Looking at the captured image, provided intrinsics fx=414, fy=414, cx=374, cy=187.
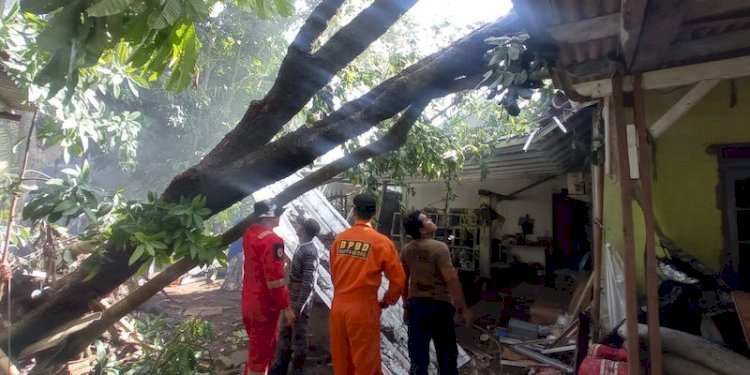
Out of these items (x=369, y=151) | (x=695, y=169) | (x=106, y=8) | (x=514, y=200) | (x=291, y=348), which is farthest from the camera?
(x=514, y=200)

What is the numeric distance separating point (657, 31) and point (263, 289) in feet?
11.5

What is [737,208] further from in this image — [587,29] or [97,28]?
[97,28]

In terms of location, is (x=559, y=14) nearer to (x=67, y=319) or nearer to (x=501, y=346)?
(x=67, y=319)

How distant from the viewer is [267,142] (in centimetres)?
343

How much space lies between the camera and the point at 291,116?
3381 mm

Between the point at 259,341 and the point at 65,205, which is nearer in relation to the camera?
the point at 65,205

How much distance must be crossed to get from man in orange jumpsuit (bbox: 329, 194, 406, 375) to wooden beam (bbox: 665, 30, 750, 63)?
2297 mm

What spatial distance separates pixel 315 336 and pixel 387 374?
7.09ft

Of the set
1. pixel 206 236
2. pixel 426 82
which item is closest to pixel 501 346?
pixel 426 82

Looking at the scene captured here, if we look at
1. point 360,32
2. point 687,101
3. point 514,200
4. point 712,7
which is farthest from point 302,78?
point 514,200

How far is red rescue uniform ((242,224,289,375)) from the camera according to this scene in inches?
148

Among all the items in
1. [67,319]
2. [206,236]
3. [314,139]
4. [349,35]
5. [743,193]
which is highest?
[349,35]

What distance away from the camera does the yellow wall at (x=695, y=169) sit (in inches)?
151

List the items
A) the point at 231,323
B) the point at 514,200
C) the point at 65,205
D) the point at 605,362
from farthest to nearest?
1. the point at 514,200
2. the point at 231,323
3. the point at 65,205
4. the point at 605,362
